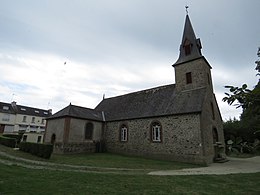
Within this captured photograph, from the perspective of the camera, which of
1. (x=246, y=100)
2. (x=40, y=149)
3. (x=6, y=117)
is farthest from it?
(x=6, y=117)

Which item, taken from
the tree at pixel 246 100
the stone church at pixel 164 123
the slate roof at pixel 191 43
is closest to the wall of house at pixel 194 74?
the stone church at pixel 164 123

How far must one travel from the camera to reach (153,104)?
20.2 meters

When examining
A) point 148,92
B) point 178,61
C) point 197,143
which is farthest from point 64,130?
point 178,61

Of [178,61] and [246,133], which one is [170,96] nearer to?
[178,61]

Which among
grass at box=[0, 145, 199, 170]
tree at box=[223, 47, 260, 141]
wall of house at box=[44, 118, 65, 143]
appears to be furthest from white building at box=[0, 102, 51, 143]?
tree at box=[223, 47, 260, 141]

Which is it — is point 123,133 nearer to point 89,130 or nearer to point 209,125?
point 89,130

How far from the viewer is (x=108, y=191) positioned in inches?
216

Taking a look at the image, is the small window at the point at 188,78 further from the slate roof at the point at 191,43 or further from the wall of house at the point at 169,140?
the wall of house at the point at 169,140

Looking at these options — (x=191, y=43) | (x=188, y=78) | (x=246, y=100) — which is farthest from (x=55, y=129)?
(x=246, y=100)

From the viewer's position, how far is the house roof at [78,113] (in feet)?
66.0

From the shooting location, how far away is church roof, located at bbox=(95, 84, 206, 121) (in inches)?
665

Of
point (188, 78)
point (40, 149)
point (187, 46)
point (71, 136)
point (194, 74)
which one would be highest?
point (187, 46)

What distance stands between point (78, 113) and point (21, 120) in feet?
93.9

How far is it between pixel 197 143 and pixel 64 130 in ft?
44.0
